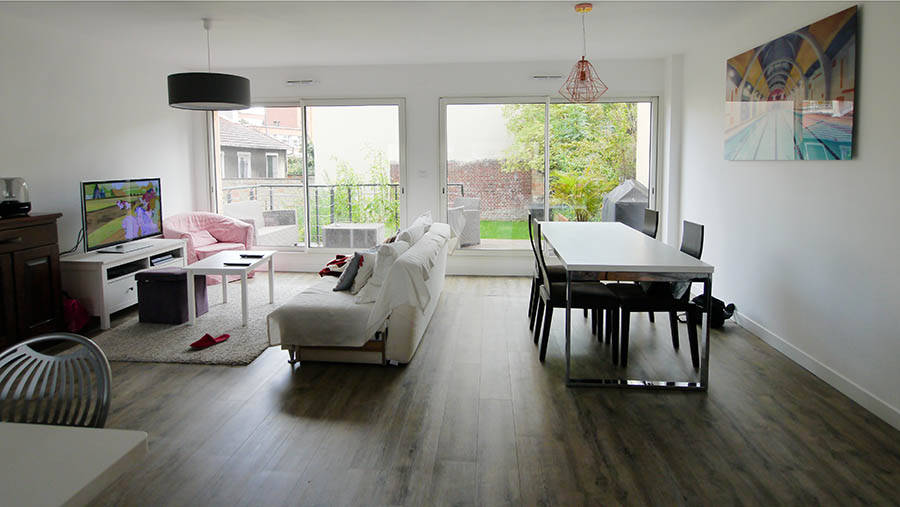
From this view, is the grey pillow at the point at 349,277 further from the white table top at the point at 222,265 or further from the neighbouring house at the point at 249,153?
the neighbouring house at the point at 249,153

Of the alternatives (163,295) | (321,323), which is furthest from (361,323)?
(163,295)

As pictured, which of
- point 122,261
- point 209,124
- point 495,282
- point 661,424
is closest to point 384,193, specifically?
point 495,282

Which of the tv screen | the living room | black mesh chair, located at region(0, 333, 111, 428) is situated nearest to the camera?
black mesh chair, located at region(0, 333, 111, 428)

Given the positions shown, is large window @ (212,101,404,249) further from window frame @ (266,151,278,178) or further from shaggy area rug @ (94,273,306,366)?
shaggy area rug @ (94,273,306,366)

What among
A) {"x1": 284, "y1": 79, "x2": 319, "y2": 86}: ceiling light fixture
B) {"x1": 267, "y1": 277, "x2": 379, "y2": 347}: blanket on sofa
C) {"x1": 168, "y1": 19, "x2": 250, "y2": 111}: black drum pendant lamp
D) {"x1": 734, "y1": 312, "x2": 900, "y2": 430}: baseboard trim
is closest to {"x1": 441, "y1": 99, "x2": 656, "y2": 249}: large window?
{"x1": 284, "y1": 79, "x2": 319, "y2": 86}: ceiling light fixture

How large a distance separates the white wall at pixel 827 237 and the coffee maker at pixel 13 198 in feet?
17.9

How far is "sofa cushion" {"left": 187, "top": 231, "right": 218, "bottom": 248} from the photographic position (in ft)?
21.8

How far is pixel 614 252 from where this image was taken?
3.95m

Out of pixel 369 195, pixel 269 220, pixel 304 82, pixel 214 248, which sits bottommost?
pixel 214 248

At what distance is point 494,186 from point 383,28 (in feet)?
8.60

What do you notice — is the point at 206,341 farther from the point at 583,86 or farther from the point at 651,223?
the point at 583,86

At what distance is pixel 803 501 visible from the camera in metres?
2.38

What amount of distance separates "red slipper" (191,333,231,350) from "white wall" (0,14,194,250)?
6.53 feet

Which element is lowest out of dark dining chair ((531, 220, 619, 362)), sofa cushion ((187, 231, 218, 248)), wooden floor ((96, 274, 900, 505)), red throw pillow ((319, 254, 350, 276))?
wooden floor ((96, 274, 900, 505))
